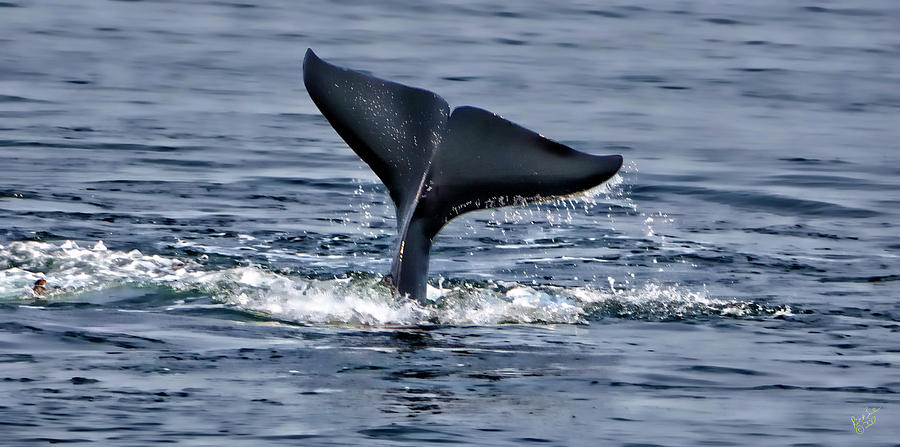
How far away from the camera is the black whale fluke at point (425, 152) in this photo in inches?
352

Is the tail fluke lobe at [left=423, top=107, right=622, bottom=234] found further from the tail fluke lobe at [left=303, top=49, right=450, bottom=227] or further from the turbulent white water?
the turbulent white water

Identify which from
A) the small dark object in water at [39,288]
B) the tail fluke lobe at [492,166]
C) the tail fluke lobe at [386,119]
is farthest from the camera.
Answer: the small dark object in water at [39,288]

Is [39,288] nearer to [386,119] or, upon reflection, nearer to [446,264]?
[386,119]

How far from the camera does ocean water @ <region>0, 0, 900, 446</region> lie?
24.0 ft

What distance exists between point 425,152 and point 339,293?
1064 millimetres

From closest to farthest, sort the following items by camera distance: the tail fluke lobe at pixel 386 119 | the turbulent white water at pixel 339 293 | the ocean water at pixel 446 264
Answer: the ocean water at pixel 446 264 < the tail fluke lobe at pixel 386 119 < the turbulent white water at pixel 339 293

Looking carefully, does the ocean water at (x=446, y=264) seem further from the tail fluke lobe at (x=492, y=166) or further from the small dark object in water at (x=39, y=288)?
the tail fluke lobe at (x=492, y=166)

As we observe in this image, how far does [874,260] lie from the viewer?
11539mm

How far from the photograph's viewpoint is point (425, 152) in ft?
30.3

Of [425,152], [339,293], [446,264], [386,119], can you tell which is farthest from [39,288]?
[446,264]

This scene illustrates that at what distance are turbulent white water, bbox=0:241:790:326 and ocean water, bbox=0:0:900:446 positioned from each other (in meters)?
0.03

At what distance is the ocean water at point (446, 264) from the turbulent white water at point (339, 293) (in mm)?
27

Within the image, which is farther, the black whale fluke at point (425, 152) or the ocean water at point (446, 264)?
the black whale fluke at point (425, 152)

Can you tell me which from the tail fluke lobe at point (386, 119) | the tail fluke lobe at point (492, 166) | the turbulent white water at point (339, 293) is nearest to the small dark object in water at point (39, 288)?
the turbulent white water at point (339, 293)
